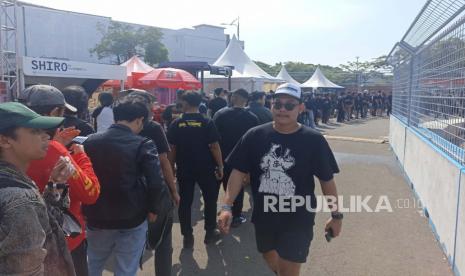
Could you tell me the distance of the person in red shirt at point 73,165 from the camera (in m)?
2.26

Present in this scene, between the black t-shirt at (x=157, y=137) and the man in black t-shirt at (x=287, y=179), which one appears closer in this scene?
the man in black t-shirt at (x=287, y=179)

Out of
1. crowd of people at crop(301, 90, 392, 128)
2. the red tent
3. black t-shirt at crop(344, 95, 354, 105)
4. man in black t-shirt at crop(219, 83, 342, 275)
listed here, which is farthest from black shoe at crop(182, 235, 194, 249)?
black t-shirt at crop(344, 95, 354, 105)

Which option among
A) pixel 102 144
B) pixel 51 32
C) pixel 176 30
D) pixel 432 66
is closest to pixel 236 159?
pixel 102 144

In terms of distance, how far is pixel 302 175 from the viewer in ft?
10.6

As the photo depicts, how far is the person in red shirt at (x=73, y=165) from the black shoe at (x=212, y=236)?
8.14 ft

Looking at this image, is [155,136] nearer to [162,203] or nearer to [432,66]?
[162,203]

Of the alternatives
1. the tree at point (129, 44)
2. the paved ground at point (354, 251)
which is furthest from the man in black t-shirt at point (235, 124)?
the tree at point (129, 44)

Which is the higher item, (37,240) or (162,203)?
(37,240)

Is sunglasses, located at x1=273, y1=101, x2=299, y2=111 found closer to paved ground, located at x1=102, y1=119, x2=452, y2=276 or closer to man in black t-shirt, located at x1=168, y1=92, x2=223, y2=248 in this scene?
man in black t-shirt, located at x1=168, y1=92, x2=223, y2=248

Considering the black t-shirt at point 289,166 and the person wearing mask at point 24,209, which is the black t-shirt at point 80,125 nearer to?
the black t-shirt at point 289,166

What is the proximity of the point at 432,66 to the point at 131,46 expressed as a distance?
4171 cm

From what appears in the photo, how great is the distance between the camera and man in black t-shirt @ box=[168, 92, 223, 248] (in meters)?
4.93

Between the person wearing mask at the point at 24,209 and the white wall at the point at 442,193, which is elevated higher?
the person wearing mask at the point at 24,209

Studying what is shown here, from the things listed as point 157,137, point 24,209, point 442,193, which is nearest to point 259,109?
point 442,193
